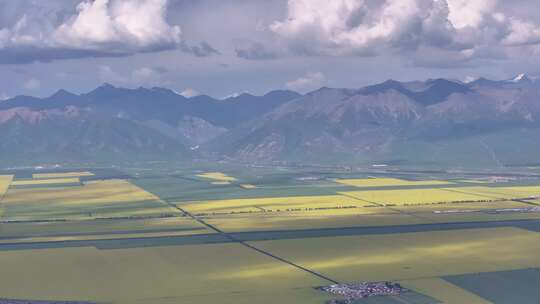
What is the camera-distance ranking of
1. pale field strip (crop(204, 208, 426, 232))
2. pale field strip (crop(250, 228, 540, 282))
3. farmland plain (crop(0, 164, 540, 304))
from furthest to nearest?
pale field strip (crop(204, 208, 426, 232)) → pale field strip (crop(250, 228, 540, 282)) → farmland plain (crop(0, 164, 540, 304))

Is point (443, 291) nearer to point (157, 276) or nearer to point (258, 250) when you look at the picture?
point (157, 276)

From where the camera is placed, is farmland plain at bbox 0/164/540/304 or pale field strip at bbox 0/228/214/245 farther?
pale field strip at bbox 0/228/214/245

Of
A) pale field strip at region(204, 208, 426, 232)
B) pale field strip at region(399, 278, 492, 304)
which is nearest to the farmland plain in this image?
pale field strip at region(399, 278, 492, 304)

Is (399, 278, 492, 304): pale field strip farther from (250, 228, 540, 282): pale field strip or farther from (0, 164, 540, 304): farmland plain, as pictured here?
(250, 228, 540, 282): pale field strip

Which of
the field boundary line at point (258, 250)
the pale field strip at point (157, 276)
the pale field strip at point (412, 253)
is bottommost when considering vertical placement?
the pale field strip at point (157, 276)

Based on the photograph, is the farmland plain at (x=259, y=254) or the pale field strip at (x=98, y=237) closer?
the farmland plain at (x=259, y=254)

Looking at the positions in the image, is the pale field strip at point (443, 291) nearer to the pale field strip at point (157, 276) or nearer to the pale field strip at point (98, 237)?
the pale field strip at point (157, 276)

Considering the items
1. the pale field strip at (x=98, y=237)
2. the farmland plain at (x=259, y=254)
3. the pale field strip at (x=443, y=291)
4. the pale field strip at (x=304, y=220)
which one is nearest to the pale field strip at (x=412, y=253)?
the farmland plain at (x=259, y=254)
